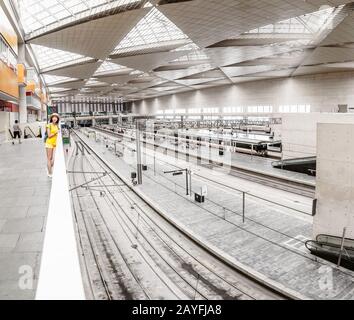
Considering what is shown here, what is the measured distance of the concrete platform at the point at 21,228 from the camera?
2714mm

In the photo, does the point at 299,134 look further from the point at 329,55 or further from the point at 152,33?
the point at 152,33

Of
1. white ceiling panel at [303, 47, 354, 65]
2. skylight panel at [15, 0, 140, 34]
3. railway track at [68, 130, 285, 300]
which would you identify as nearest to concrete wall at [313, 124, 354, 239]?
railway track at [68, 130, 285, 300]

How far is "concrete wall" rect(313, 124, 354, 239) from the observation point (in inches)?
304

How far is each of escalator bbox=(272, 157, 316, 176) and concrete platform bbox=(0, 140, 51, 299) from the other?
14209 millimetres

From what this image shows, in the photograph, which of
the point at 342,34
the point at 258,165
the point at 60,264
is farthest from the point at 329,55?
the point at 60,264

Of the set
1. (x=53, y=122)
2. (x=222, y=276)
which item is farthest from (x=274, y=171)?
(x=53, y=122)

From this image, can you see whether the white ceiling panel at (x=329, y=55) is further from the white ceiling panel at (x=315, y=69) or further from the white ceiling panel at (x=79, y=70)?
the white ceiling panel at (x=79, y=70)

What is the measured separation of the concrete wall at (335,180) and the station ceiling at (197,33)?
12.5 metres

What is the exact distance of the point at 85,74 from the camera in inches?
1599

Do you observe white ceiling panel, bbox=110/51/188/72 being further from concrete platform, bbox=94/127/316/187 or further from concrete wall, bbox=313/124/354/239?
concrete wall, bbox=313/124/354/239

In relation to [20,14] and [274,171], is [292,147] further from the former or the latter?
[20,14]

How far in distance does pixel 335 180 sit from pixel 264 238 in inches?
101

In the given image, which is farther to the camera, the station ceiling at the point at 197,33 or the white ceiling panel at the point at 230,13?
the station ceiling at the point at 197,33

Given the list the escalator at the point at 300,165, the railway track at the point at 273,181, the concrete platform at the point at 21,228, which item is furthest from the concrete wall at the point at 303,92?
the concrete platform at the point at 21,228
